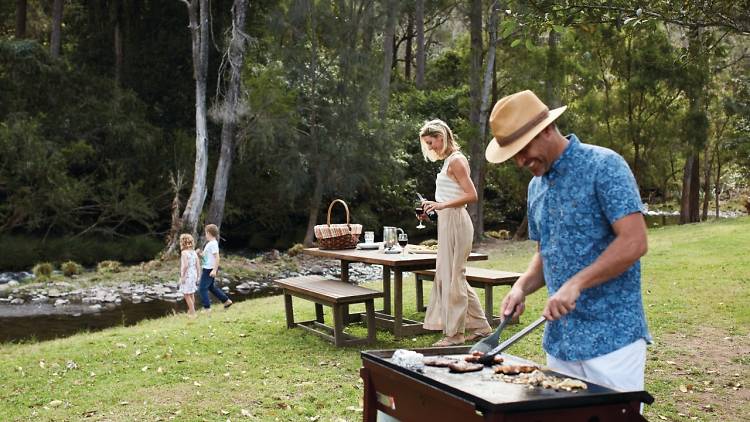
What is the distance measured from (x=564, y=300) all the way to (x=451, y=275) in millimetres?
4943

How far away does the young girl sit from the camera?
12.8m

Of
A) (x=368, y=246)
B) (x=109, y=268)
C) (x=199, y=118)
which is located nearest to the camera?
(x=368, y=246)

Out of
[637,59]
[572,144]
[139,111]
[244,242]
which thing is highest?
[637,59]

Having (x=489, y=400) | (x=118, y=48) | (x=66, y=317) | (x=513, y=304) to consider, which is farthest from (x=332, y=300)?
(x=118, y=48)

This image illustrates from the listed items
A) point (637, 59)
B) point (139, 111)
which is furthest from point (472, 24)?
point (139, 111)

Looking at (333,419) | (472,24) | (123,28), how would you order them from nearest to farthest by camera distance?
(333,419)
(472,24)
(123,28)

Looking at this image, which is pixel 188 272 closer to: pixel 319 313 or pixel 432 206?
pixel 319 313

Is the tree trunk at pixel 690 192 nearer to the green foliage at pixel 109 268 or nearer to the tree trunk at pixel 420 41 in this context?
the tree trunk at pixel 420 41

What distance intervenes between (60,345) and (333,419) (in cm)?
506

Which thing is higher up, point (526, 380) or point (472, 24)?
point (472, 24)

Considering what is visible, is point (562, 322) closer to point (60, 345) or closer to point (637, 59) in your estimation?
point (60, 345)

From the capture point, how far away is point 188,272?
42.5 ft

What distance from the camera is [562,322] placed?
3459 mm

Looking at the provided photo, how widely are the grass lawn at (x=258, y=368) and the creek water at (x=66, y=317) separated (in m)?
2.48
